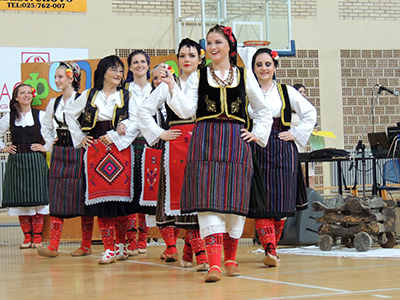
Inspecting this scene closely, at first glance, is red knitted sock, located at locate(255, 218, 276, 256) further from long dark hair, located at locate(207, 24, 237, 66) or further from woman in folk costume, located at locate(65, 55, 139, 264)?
long dark hair, located at locate(207, 24, 237, 66)

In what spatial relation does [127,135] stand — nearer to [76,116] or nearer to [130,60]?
[76,116]

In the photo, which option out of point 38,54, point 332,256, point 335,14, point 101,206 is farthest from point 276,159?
point 335,14

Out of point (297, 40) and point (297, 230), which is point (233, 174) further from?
point (297, 40)

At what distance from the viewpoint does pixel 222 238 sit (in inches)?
162

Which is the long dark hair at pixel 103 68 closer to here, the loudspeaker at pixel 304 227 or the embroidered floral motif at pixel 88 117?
the embroidered floral motif at pixel 88 117

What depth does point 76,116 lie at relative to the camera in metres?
5.50

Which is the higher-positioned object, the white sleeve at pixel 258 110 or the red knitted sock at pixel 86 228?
the white sleeve at pixel 258 110

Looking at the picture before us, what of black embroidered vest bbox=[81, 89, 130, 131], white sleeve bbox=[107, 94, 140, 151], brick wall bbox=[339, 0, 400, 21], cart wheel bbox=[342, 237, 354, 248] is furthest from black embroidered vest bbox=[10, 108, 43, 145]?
brick wall bbox=[339, 0, 400, 21]

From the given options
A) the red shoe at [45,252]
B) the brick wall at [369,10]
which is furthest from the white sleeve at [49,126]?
the brick wall at [369,10]

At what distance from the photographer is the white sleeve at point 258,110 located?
14.1ft

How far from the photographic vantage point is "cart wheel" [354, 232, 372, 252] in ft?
18.3

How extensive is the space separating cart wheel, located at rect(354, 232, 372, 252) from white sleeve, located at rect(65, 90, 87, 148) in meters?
2.10

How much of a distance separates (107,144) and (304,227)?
6.44 feet

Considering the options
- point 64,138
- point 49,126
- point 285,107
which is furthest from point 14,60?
point 285,107
